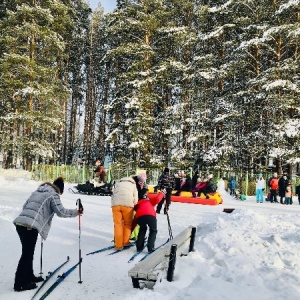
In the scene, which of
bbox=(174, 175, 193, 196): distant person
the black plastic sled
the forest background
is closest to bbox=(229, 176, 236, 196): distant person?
the forest background

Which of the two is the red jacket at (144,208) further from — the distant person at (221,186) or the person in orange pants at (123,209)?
the distant person at (221,186)

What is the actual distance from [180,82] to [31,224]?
89.1 feet

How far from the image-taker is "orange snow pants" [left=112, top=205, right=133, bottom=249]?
8047mm

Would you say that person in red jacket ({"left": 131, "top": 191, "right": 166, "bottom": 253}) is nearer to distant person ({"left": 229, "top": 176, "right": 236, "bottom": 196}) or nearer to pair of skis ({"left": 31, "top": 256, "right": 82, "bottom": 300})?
pair of skis ({"left": 31, "top": 256, "right": 82, "bottom": 300})

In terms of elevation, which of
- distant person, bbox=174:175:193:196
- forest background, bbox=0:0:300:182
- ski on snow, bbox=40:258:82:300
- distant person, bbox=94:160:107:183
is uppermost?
forest background, bbox=0:0:300:182

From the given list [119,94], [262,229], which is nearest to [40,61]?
[119,94]

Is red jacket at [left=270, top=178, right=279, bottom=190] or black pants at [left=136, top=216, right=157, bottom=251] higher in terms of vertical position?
red jacket at [left=270, top=178, right=279, bottom=190]

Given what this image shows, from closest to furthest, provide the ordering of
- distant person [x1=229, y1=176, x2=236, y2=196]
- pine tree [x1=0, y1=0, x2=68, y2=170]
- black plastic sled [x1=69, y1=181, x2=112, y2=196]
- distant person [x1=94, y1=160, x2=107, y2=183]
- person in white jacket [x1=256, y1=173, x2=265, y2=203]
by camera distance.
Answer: black plastic sled [x1=69, y1=181, x2=112, y2=196], distant person [x1=94, y1=160, x2=107, y2=183], person in white jacket [x1=256, y1=173, x2=265, y2=203], distant person [x1=229, y1=176, x2=236, y2=196], pine tree [x1=0, y1=0, x2=68, y2=170]

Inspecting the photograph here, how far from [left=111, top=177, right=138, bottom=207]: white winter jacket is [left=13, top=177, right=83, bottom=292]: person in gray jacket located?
2242 mm

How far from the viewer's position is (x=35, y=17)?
30.3 meters

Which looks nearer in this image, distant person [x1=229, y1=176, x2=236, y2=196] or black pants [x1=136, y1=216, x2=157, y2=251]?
black pants [x1=136, y1=216, x2=157, y2=251]

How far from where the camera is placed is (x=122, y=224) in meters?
8.15

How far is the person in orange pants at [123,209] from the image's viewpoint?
805 cm

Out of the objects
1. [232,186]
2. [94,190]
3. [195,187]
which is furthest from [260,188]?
[94,190]
